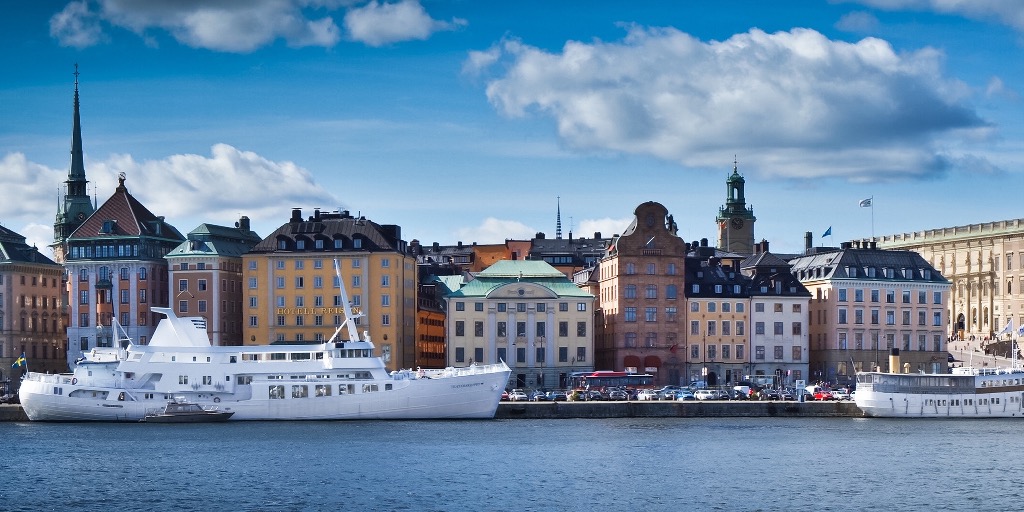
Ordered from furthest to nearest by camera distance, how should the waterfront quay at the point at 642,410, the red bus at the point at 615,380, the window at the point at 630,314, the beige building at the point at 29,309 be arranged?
the beige building at the point at 29,309 → the window at the point at 630,314 → the red bus at the point at 615,380 → the waterfront quay at the point at 642,410

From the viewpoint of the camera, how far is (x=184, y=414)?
5241 inches

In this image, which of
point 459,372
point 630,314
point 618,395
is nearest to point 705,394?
point 618,395

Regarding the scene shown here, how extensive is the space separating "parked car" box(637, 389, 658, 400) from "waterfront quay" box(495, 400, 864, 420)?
6.00 m

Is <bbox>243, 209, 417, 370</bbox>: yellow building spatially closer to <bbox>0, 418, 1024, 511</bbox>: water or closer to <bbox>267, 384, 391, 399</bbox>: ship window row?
<bbox>267, 384, 391, 399</bbox>: ship window row

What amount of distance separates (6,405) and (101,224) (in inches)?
1770

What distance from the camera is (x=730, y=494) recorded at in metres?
87.6

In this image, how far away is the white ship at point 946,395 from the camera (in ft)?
469

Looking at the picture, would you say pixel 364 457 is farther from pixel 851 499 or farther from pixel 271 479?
pixel 851 499

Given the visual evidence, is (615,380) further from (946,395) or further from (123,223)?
(123,223)

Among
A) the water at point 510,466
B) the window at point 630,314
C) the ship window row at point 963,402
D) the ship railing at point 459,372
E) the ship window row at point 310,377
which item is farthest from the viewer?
the window at point 630,314

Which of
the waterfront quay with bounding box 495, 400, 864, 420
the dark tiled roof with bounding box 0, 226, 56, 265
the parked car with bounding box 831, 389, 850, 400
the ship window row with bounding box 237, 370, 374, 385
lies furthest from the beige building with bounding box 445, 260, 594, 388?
the dark tiled roof with bounding box 0, 226, 56, 265

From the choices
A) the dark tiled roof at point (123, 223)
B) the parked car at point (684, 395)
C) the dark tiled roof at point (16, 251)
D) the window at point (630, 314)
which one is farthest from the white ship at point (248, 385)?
the dark tiled roof at point (16, 251)

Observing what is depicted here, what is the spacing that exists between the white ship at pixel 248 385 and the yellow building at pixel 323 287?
110 ft

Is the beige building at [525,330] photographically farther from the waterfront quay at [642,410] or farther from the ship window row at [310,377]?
the ship window row at [310,377]
